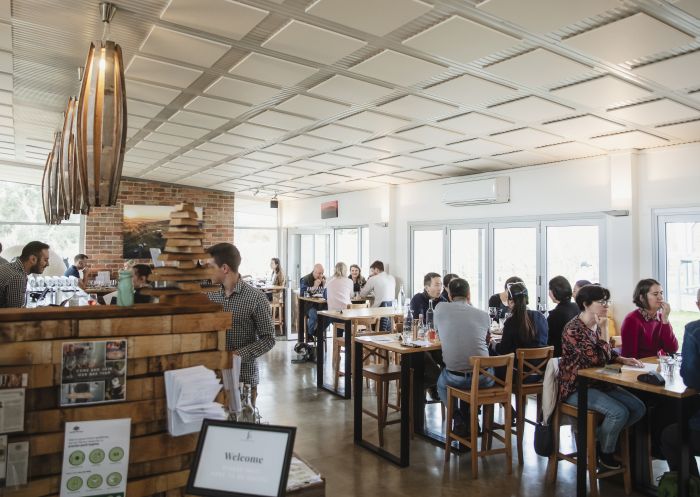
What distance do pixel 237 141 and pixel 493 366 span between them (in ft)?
12.6

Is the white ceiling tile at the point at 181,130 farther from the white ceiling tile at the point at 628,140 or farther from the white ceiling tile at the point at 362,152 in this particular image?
the white ceiling tile at the point at 628,140

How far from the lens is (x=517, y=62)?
3.28 meters

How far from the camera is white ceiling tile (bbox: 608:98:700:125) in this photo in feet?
13.6

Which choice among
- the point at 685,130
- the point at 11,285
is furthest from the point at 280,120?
the point at 685,130

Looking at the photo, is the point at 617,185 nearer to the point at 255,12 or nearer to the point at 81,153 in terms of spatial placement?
the point at 255,12

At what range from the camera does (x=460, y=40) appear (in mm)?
2963

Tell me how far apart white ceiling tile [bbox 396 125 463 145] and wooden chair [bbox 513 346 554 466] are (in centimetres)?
233

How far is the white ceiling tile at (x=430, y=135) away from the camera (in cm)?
510

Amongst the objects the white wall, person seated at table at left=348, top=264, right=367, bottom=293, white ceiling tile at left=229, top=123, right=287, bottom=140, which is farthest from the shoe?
person seated at table at left=348, top=264, right=367, bottom=293

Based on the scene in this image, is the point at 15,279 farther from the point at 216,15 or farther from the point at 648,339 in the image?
the point at 648,339

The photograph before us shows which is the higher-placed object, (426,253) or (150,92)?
(150,92)

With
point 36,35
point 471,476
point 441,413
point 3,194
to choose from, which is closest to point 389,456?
point 471,476

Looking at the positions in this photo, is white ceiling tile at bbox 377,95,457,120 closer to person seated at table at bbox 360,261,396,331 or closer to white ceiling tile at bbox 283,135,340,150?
white ceiling tile at bbox 283,135,340,150

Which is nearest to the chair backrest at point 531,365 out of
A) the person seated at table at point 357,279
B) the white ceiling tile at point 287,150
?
the white ceiling tile at point 287,150
